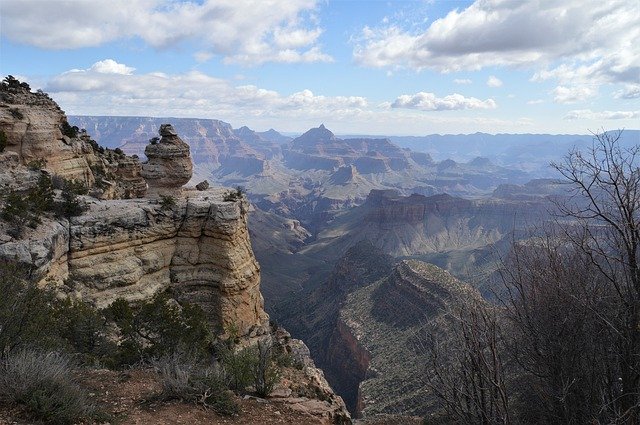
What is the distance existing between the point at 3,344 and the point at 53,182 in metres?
13.8

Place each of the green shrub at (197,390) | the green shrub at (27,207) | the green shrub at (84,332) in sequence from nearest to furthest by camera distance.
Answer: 1. the green shrub at (197,390)
2. the green shrub at (84,332)
3. the green shrub at (27,207)

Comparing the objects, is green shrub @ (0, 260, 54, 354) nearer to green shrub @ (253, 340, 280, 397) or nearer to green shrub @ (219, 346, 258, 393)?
green shrub @ (219, 346, 258, 393)

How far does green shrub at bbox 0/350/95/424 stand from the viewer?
25.1 ft

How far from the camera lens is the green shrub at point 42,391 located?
301 inches

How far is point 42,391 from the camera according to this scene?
7766 mm

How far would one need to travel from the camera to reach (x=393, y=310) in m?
61.5

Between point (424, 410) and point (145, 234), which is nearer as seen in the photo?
point (145, 234)

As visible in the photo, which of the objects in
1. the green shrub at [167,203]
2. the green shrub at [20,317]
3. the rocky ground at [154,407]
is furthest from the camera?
the green shrub at [167,203]

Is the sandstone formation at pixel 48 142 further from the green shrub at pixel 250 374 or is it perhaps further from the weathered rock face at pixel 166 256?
the green shrub at pixel 250 374

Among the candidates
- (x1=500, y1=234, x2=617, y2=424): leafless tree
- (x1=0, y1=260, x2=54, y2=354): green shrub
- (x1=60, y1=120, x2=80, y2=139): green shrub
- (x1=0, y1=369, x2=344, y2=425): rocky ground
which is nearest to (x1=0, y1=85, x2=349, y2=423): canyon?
(x1=60, y1=120, x2=80, y2=139): green shrub

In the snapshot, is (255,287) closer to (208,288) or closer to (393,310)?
(208,288)

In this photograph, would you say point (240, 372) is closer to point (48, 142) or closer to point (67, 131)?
point (48, 142)

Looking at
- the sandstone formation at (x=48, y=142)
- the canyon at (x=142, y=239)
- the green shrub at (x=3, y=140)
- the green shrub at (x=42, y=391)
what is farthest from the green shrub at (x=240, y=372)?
the green shrub at (x=3, y=140)

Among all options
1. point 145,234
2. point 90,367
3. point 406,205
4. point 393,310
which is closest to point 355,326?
point 393,310
